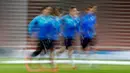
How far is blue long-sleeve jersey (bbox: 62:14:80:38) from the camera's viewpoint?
14.1 meters

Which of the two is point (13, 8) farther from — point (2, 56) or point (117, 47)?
point (117, 47)

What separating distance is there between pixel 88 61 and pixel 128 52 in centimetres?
326

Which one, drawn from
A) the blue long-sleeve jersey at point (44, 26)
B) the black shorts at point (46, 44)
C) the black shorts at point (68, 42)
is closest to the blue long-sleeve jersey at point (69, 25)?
the black shorts at point (68, 42)

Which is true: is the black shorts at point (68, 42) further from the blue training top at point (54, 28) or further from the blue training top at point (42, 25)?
the blue training top at point (42, 25)

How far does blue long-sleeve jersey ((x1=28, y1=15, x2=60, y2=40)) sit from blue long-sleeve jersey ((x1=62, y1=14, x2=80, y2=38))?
101cm

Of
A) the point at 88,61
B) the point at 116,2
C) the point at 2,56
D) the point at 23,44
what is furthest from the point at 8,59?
the point at 116,2

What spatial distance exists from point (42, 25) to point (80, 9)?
5991 mm

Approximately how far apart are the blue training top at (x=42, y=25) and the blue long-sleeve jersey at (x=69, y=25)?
1.18 metres

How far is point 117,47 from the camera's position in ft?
61.7

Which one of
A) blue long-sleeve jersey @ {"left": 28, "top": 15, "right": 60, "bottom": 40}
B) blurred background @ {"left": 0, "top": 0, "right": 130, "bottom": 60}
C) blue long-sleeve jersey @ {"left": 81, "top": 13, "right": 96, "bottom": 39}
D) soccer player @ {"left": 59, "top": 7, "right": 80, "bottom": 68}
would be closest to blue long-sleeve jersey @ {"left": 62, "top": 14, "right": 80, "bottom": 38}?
soccer player @ {"left": 59, "top": 7, "right": 80, "bottom": 68}

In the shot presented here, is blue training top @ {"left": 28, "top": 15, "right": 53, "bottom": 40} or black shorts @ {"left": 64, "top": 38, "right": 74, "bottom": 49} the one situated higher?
blue training top @ {"left": 28, "top": 15, "right": 53, "bottom": 40}

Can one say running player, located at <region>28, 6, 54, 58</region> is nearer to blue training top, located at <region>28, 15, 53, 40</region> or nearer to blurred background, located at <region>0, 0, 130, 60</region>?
blue training top, located at <region>28, 15, 53, 40</region>

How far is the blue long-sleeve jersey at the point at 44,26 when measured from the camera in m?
12.8

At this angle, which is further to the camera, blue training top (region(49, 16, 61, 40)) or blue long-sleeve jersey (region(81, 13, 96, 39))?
blue long-sleeve jersey (region(81, 13, 96, 39))
